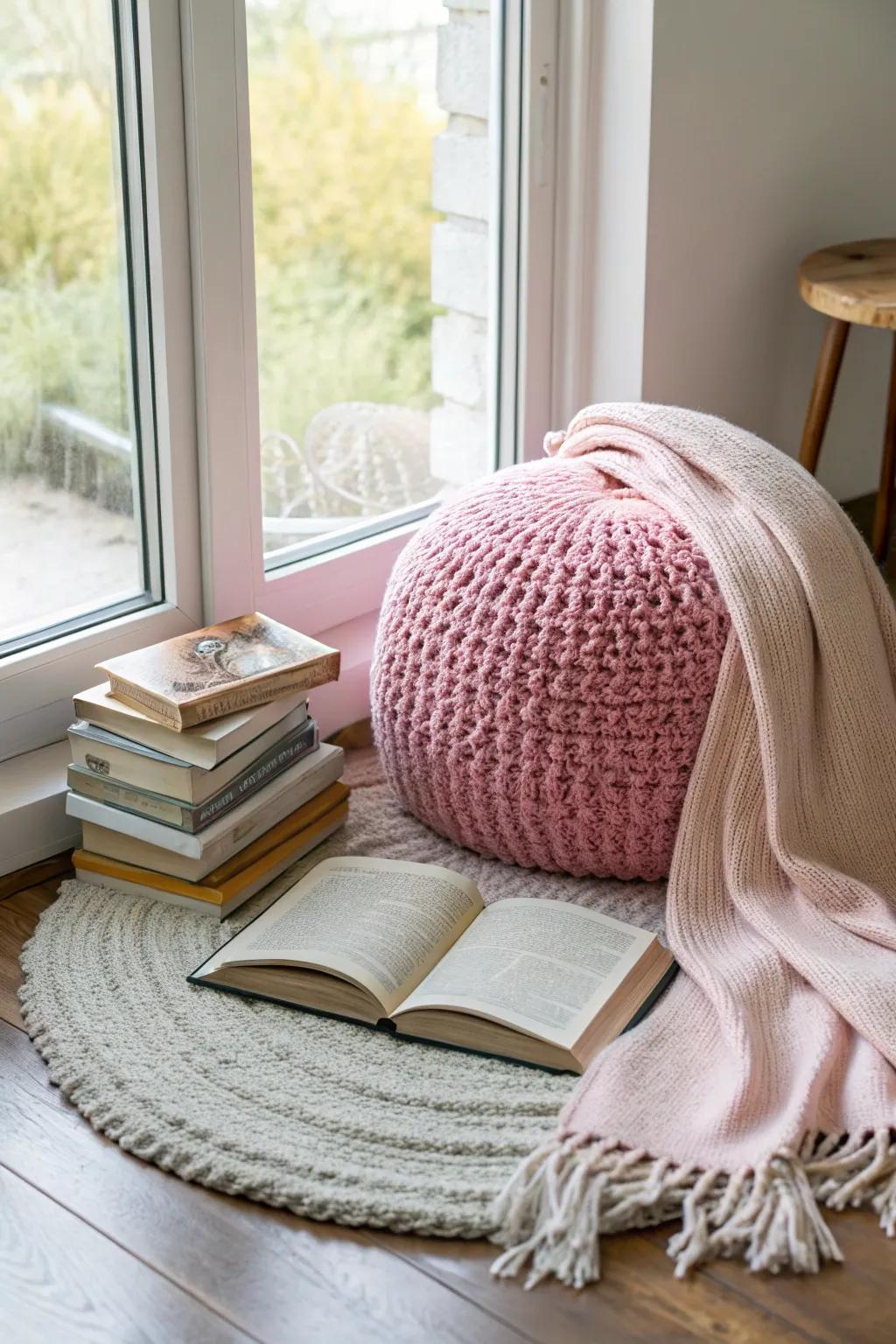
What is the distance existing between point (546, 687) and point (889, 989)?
1.34ft

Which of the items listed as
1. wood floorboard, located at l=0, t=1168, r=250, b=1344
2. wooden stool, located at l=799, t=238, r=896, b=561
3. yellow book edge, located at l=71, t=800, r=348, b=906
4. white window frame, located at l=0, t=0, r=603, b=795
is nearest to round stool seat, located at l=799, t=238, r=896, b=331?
wooden stool, located at l=799, t=238, r=896, b=561

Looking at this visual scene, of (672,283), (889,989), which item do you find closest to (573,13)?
(672,283)

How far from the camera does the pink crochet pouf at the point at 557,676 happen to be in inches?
54.9

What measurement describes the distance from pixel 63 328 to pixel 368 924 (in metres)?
0.70

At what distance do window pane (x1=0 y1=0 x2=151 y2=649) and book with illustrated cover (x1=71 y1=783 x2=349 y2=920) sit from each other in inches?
11.4

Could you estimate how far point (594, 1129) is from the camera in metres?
1.11

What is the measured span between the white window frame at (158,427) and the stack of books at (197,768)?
0.10 meters

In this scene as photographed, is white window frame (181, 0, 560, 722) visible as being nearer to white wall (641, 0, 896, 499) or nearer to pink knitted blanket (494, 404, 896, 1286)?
white wall (641, 0, 896, 499)

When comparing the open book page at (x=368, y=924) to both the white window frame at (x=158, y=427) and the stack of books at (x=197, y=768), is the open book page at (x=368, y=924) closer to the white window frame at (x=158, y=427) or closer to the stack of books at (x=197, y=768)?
the stack of books at (x=197, y=768)

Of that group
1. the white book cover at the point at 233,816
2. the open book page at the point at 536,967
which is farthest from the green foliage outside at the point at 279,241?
the open book page at the point at 536,967

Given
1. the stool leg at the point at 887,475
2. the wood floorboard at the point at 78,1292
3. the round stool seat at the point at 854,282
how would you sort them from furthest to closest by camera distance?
1. the stool leg at the point at 887,475
2. the round stool seat at the point at 854,282
3. the wood floorboard at the point at 78,1292

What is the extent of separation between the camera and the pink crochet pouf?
1.39m

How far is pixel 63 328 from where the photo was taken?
60.3 inches

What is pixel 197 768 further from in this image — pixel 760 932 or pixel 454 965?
pixel 760 932
